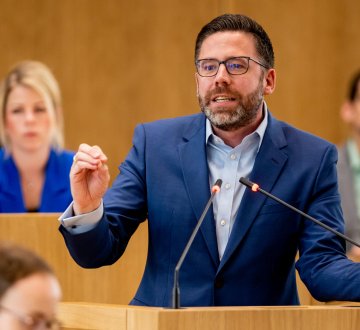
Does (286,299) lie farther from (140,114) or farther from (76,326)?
(140,114)

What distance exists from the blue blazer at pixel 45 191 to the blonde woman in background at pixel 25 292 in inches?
96.7

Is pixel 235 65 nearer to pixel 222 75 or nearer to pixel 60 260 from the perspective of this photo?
pixel 222 75

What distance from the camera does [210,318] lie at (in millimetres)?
1920

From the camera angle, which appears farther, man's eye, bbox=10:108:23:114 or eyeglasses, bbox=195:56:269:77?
man's eye, bbox=10:108:23:114

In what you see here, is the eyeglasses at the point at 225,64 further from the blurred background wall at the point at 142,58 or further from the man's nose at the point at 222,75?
the blurred background wall at the point at 142,58

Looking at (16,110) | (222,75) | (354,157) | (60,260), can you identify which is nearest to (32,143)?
(16,110)

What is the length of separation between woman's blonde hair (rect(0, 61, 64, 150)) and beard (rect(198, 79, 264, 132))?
1654 millimetres

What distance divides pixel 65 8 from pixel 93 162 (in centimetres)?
363

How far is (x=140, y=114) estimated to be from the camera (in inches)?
228

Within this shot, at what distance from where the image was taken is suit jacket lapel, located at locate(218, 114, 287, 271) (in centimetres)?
243

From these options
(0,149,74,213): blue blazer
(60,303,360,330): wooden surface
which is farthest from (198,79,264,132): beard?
(0,149,74,213): blue blazer

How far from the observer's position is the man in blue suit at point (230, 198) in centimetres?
243

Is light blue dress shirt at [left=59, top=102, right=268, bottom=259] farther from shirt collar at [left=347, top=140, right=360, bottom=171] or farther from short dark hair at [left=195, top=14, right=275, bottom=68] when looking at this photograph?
shirt collar at [left=347, top=140, right=360, bottom=171]

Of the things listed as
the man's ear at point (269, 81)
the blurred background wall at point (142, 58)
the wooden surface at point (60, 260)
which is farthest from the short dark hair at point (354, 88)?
the man's ear at point (269, 81)
